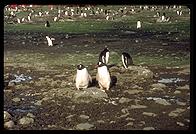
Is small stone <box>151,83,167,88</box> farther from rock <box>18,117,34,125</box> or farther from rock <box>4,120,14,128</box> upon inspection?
rock <box>4,120,14,128</box>

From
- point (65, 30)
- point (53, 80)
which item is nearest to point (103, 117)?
point (53, 80)

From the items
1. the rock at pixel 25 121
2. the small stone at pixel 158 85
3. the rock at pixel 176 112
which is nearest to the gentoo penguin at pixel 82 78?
the small stone at pixel 158 85

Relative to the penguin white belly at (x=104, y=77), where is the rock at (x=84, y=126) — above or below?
below

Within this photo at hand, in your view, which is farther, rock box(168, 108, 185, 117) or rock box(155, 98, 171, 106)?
rock box(155, 98, 171, 106)

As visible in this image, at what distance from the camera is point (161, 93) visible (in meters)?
9.19

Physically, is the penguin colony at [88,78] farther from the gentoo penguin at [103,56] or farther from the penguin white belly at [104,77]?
the gentoo penguin at [103,56]

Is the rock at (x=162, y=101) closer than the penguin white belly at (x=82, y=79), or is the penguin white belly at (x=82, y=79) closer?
the rock at (x=162, y=101)

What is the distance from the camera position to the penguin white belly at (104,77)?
A: 9461mm

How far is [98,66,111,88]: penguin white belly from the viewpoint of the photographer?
9.46m

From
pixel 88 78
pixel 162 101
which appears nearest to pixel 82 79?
pixel 88 78

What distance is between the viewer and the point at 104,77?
372 inches

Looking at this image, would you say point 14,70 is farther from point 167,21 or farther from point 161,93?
point 167,21

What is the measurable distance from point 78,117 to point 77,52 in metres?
7.98

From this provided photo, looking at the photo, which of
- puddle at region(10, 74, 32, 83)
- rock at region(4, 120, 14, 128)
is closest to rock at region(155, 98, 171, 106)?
rock at region(4, 120, 14, 128)
